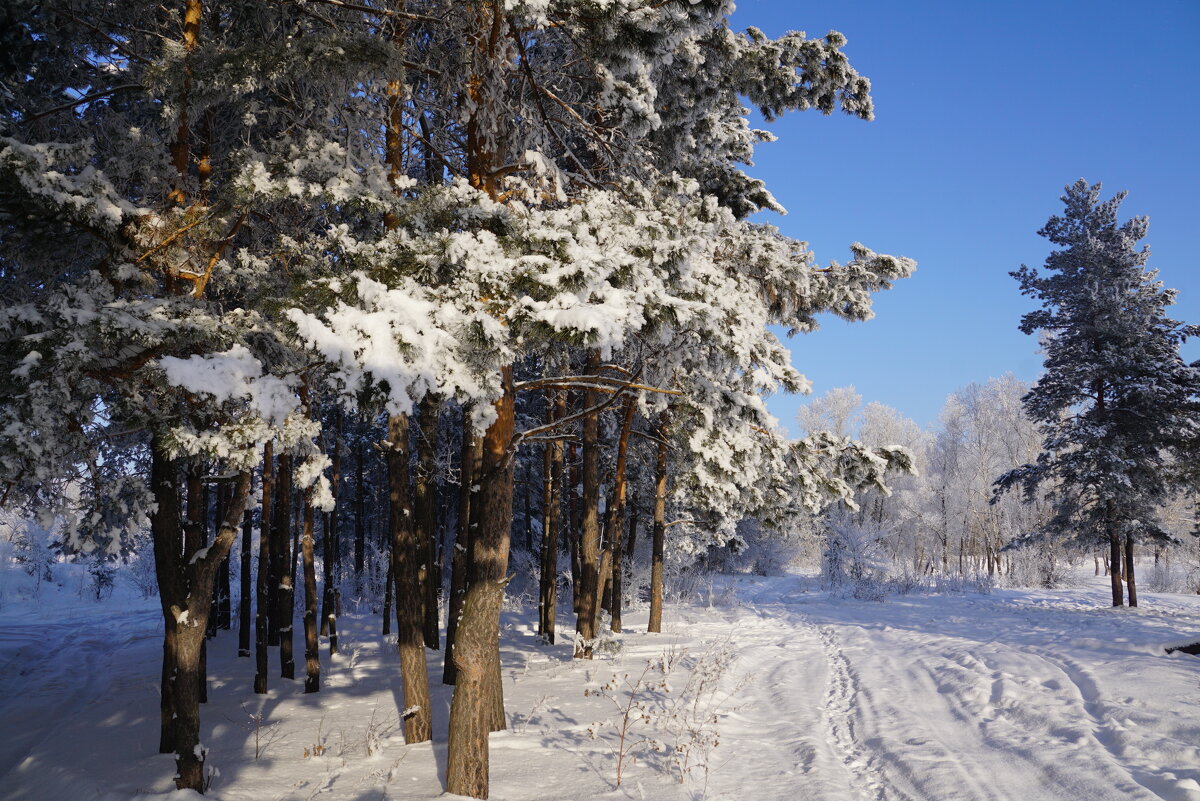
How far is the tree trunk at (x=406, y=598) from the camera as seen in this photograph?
7.68 meters

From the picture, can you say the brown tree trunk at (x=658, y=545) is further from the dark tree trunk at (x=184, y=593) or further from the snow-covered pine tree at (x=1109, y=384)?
the snow-covered pine tree at (x=1109, y=384)

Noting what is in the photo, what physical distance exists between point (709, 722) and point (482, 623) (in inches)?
150

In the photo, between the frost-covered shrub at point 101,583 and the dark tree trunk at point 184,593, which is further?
the frost-covered shrub at point 101,583

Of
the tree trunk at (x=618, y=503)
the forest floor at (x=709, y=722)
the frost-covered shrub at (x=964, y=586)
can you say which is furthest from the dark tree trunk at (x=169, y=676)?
the frost-covered shrub at (x=964, y=586)

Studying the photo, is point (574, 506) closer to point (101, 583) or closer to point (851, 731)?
point (851, 731)

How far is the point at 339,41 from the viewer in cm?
627

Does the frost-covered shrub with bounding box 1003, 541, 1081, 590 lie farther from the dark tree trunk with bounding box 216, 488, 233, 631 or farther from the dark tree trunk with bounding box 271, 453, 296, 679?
the dark tree trunk with bounding box 216, 488, 233, 631

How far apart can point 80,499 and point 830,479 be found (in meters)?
10.6

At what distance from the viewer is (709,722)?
8141 mm

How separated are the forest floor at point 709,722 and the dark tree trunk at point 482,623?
1.54 feet

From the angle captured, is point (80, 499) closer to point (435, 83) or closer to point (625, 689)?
point (435, 83)

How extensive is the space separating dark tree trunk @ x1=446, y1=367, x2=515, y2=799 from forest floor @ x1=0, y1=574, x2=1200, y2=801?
0.47 meters

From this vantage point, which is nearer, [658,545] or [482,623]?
[482,623]

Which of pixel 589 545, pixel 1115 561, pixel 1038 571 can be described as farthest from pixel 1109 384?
pixel 589 545
